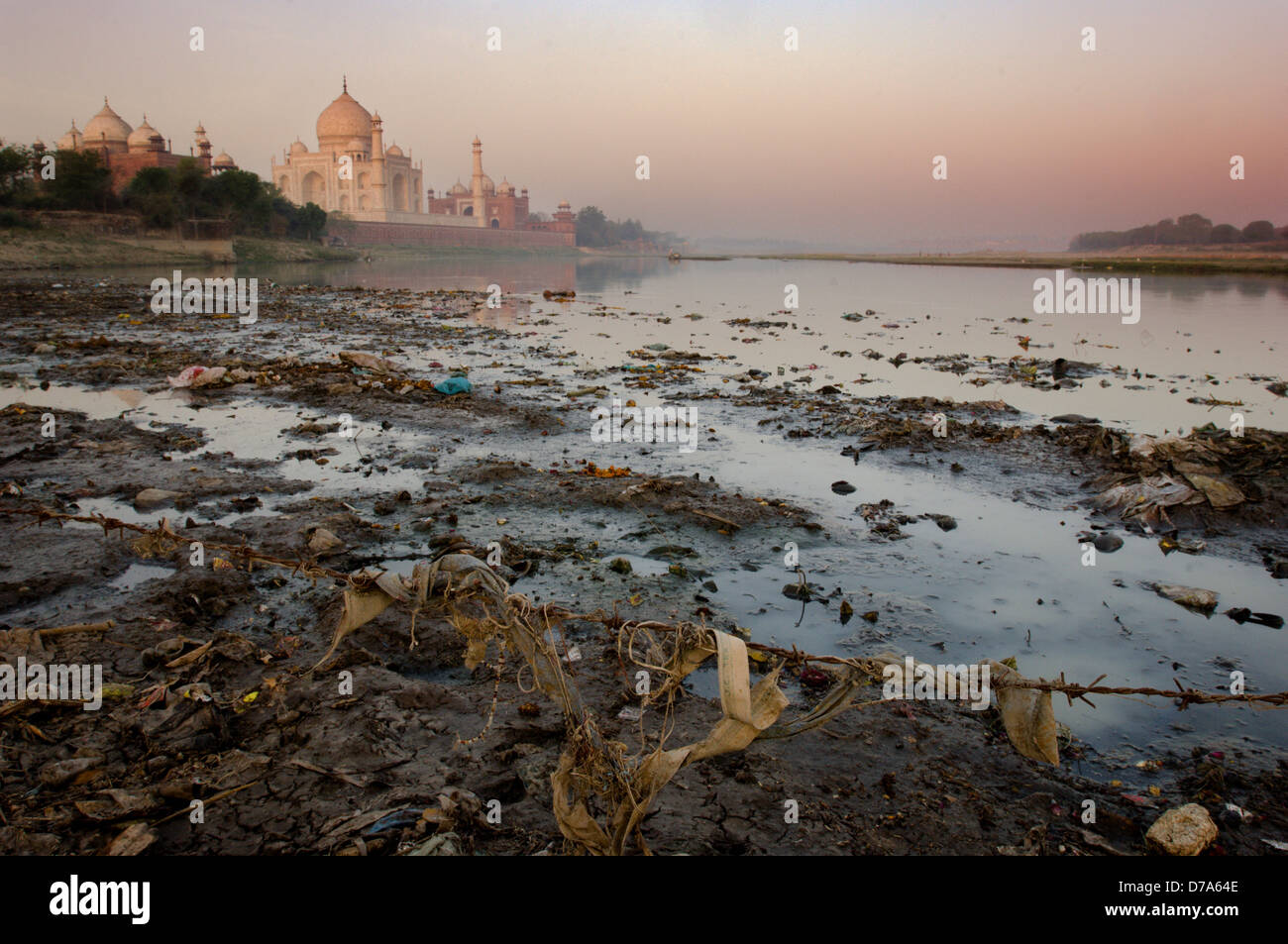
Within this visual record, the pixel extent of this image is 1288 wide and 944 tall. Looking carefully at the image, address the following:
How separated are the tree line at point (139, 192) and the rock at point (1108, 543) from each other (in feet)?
152

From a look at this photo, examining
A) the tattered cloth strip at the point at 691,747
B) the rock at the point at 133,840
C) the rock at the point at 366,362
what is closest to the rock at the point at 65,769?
the rock at the point at 133,840

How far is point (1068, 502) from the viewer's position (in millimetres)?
6148

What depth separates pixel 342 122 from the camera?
243ft

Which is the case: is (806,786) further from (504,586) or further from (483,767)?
(504,586)

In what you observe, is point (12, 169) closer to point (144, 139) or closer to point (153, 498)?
point (144, 139)

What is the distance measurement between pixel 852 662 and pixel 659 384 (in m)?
9.02

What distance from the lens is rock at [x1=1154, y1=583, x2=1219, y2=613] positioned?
4.35m

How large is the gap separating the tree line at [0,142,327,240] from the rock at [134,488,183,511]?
136 feet

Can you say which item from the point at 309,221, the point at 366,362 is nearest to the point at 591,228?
the point at 309,221

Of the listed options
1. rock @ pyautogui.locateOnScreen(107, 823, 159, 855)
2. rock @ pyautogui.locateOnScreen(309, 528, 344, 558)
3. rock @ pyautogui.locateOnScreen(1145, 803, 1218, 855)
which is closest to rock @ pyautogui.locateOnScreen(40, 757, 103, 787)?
rock @ pyautogui.locateOnScreen(107, 823, 159, 855)

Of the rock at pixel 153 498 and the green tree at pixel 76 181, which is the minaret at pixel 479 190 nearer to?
the green tree at pixel 76 181

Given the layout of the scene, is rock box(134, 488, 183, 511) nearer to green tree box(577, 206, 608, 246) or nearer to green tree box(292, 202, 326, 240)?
green tree box(292, 202, 326, 240)

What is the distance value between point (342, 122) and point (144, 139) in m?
20.0
